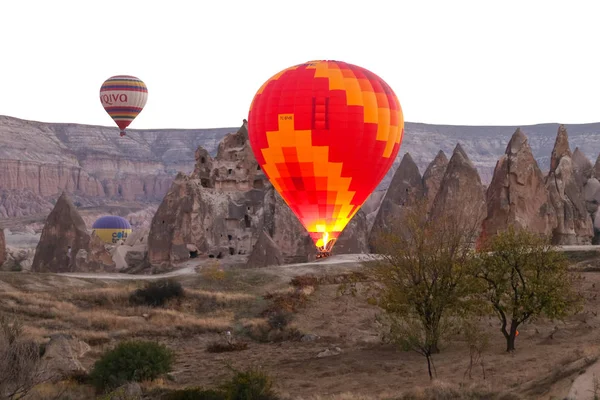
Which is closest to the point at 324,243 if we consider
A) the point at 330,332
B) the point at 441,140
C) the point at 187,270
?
the point at 330,332

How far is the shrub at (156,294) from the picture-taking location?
3247 cm

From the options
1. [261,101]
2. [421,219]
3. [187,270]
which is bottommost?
[187,270]

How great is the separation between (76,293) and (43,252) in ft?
82.8

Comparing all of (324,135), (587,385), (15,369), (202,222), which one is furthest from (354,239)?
(15,369)

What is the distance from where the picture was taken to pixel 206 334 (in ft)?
95.1

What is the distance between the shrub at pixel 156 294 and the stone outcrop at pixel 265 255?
13965mm

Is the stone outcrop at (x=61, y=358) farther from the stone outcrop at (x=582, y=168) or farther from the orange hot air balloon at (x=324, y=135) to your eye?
the stone outcrop at (x=582, y=168)

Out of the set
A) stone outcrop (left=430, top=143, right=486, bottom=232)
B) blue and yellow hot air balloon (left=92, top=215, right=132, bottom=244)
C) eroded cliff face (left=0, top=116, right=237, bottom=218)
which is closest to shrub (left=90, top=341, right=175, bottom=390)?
stone outcrop (left=430, top=143, right=486, bottom=232)

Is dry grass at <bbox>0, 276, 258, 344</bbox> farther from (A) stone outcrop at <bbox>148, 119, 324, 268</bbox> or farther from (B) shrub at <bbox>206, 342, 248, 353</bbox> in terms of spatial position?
(A) stone outcrop at <bbox>148, 119, 324, 268</bbox>

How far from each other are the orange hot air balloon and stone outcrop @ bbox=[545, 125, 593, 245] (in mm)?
22427

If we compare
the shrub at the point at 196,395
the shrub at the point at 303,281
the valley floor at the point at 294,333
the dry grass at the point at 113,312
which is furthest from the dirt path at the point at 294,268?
the shrub at the point at 196,395

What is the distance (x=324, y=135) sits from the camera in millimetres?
31562

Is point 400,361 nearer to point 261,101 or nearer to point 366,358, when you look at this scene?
point 366,358

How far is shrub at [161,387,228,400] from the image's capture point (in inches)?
715
